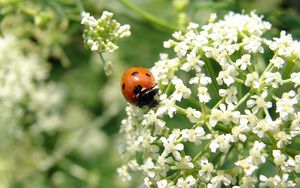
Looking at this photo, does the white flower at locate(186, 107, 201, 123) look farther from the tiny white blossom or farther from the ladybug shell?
the ladybug shell

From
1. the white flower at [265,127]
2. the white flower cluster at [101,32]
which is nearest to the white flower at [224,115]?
the white flower at [265,127]

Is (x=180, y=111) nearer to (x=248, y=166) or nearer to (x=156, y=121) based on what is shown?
(x=156, y=121)

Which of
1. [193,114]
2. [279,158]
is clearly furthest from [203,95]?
[279,158]

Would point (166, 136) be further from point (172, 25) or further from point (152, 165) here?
point (172, 25)

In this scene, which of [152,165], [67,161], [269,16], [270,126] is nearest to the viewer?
[270,126]

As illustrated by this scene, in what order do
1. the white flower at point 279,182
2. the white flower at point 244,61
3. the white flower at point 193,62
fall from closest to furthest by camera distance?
the white flower at point 279,182
the white flower at point 244,61
the white flower at point 193,62

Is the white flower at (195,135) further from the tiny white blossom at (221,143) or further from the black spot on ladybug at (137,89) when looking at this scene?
the black spot on ladybug at (137,89)

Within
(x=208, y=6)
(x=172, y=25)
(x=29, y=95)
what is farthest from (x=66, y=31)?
(x=208, y=6)

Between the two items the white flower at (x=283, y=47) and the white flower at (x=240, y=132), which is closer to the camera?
the white flower at (x=240, y=132)
